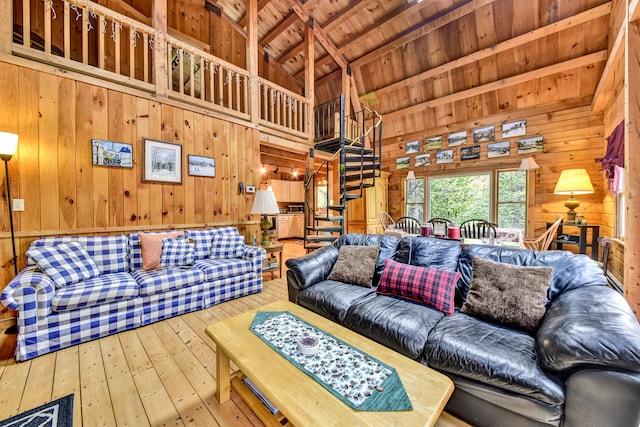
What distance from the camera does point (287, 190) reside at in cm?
941

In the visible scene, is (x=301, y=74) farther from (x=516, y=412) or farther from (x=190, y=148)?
(x=516, y=412)

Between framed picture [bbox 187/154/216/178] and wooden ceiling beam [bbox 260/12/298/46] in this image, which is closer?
framed picture [bbox 187/154/216/178]

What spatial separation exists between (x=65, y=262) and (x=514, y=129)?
7079 mm

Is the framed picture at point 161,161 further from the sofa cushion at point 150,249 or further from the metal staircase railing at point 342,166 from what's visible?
the metal staircase railing at point 342,166

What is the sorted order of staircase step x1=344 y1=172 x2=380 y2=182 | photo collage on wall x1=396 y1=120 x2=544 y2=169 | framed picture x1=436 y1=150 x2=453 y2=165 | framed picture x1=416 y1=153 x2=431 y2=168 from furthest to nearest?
framed picture x1=416 y1=153 x2=431 y2=168
framed picture x1=436 y1=150 x2=453 y2=165
staircase step x1=344 y1=172 x2=380 y2=182
photo collage on wall x1=396 y1=120 x2=544 y2=169

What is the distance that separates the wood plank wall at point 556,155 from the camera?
433 cm

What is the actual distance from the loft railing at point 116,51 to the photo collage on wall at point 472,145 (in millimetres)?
2787

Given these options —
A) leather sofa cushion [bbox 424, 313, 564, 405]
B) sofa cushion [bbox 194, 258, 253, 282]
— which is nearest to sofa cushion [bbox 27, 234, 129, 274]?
sofa cushion [bbox 194, 258, 253, 282]

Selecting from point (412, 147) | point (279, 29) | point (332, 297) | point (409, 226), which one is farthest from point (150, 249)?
point (412, 147)

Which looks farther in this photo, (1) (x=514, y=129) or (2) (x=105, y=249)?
(1) (x=514, y=129)

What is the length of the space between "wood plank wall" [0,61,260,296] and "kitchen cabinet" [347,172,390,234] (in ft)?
10.2

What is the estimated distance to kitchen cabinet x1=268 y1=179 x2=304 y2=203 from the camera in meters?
9.05

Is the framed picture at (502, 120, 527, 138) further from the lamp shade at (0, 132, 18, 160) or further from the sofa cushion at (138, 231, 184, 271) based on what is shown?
the lamp shade at (0, 132, 18, 160)

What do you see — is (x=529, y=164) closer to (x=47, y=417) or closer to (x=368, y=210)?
(x=368, y=210)
